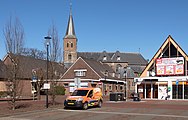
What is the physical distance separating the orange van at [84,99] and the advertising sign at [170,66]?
76.6ft

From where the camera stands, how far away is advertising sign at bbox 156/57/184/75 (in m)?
48.1

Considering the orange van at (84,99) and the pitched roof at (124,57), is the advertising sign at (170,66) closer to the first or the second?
the orange van at (84,99)

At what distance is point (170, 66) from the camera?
161ft

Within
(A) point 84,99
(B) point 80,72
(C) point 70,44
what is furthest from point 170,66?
(C) point 70,44

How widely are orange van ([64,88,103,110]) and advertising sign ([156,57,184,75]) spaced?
23338mm

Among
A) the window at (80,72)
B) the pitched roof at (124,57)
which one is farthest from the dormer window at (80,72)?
the pitched roof at (124,57)

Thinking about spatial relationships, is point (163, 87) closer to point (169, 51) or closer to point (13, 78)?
point (169, 51)

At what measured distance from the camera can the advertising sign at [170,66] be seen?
1895 inches

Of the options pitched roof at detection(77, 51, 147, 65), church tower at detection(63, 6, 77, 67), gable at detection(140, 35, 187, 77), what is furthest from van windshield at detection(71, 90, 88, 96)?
church tower at detection(63, 6, 77, 67)

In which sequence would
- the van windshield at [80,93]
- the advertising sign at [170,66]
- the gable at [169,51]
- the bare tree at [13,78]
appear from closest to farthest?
the bare tree at [13,78] < the van windshield at [80,93] < the advertising sign at [170,66] < the gable at [169,51]

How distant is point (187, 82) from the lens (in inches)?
1828

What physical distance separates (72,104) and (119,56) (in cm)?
7694

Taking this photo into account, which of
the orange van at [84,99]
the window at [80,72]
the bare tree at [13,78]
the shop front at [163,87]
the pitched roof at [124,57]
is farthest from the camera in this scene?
the pitched roof at [124,57]

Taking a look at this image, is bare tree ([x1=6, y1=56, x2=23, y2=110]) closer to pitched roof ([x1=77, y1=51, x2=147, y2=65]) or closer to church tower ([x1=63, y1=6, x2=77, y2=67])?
pitched roof ([x1=77, y1=51, x2=147, y2=65])
